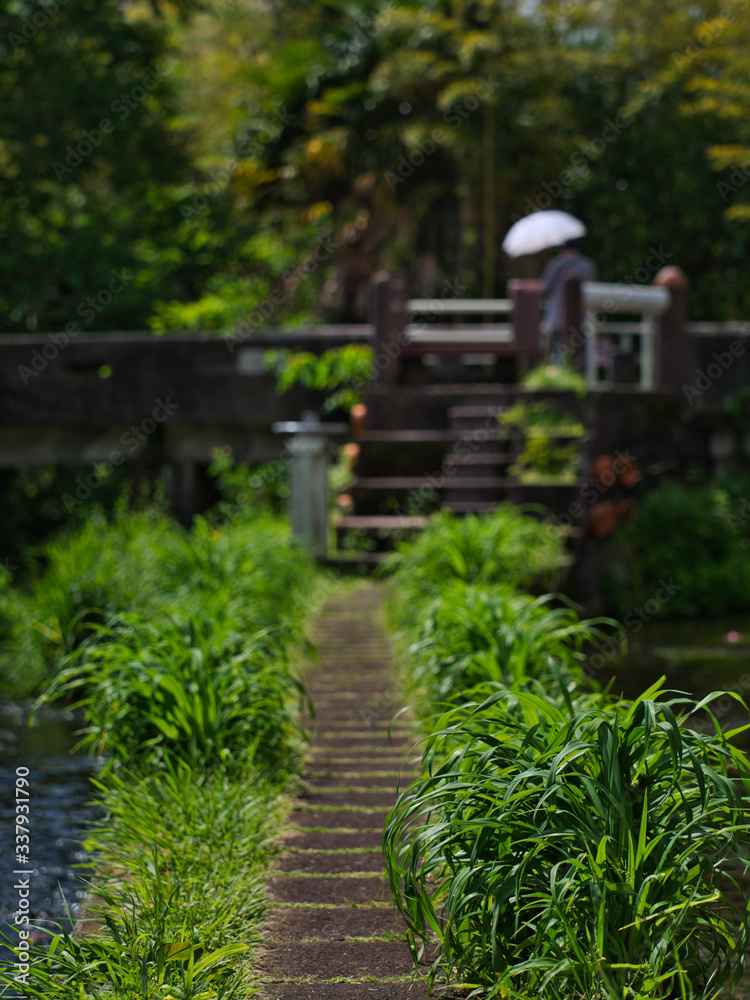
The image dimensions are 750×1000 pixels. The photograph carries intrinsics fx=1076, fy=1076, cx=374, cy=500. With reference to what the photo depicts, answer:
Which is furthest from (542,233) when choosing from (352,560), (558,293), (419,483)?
(352,560)

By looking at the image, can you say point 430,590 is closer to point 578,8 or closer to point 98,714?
point 98,714

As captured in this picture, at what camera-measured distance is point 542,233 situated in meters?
11.9

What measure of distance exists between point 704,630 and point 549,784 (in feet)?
21.1

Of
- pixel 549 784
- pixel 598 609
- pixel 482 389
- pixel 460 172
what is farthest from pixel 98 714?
pixel 460 172

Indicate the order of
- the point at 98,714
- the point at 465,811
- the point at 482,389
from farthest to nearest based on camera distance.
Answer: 1. the point at 482,389
2. the point at 98,714
3. the point at 465,811

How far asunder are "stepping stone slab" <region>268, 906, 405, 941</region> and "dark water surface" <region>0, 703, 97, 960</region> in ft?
1.79

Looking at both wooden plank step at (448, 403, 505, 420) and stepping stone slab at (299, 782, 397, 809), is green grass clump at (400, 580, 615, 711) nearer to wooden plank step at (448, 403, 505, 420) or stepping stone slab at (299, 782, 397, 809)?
stepping stone slab at (299, 782, 397, 809)

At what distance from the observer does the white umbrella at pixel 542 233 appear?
11.9 metres

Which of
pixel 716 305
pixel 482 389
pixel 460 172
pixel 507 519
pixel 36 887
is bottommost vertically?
pixel 36 887

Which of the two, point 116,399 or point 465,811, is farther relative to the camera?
point 116,399

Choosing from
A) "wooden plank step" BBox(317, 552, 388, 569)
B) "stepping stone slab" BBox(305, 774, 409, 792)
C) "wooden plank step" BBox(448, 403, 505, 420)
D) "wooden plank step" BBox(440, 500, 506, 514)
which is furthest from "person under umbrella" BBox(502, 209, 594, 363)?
"stepping stone slab" BBox(305, 774, 409, 792)

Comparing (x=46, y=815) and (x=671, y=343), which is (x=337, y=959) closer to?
(x=46, y=815)

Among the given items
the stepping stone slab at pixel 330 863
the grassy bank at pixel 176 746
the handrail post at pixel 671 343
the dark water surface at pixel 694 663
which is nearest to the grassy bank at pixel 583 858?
the stepping stone slab at pixel 330 863

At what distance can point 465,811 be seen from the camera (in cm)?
251
